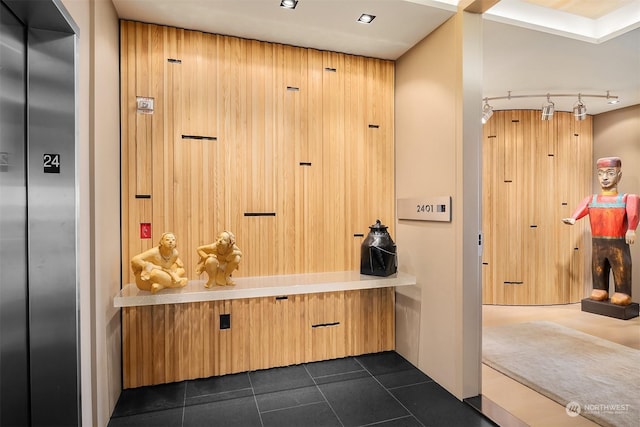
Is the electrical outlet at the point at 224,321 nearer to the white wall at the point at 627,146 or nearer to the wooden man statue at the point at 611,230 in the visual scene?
the wooden man statue at the point at 611,230

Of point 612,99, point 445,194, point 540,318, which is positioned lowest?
point 540,318

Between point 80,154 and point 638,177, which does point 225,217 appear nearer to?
point 80,154

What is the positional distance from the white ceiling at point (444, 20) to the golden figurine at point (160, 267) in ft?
5.56

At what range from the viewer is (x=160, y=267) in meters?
2.63

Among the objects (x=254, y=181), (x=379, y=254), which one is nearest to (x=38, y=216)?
(x=254, y=181)

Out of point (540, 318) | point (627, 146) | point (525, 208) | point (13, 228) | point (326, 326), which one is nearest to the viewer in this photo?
point (13, 228)

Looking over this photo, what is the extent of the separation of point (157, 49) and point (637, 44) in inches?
167

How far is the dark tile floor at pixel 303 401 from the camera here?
2463 millimetres

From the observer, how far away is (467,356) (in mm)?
2738

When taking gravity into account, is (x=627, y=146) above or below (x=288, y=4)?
below

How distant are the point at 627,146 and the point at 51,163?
6.80 metres

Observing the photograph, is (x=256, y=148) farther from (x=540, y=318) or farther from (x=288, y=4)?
(x=540, y=318)

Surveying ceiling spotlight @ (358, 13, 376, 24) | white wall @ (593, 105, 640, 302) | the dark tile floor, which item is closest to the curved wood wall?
ceiling spotlight @ (358, 13, 376, 24)

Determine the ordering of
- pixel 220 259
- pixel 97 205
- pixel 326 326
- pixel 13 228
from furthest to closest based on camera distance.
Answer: pixel 326 326 < pixel 220 259 < pixel 97 205 < pixel 13 228
